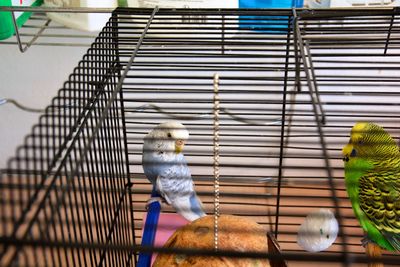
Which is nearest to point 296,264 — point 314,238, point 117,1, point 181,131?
point 314,238

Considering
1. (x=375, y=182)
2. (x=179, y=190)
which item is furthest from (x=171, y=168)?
(x=375, y=182)

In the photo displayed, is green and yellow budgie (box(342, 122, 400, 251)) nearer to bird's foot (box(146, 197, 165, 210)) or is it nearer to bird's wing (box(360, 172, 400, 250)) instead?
bird's wing (box(360, 172, 400, 250))

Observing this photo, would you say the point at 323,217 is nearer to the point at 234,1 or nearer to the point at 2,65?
the point at 234,1

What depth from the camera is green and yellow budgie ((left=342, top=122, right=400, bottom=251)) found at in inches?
22.7

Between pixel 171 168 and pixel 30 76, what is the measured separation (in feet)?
1.74

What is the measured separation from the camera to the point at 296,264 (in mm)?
736

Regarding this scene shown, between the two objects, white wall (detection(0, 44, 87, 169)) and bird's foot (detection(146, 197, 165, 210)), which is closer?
bird's foot (detection(146, 197, 165, 210))

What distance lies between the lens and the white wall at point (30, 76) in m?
0.96

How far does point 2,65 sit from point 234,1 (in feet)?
1.88

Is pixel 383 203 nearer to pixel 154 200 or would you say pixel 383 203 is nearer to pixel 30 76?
pixel 154 200

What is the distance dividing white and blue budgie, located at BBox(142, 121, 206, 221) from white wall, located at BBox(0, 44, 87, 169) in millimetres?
413

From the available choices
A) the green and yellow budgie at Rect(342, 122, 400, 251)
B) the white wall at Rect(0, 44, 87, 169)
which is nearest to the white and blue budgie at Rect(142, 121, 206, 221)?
the green and yellow budgie at Rect(342, 122, 400, 251)

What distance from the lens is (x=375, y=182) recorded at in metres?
0.60

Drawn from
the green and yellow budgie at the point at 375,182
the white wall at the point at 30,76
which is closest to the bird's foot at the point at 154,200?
the green and yellow budgie at the point at 375,182
